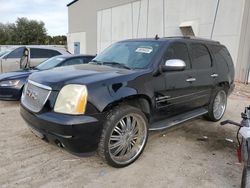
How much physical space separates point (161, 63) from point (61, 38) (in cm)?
5886

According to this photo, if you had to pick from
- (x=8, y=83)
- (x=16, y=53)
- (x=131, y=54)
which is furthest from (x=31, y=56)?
(x=131, y=54)

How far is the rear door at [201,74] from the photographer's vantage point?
4711 millimetres

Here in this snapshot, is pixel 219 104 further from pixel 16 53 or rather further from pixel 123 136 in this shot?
pixel 16 53

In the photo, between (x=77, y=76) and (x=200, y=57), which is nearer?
(x=77, y=76)

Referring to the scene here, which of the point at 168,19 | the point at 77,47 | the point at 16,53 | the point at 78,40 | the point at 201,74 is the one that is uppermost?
the point at 168,19

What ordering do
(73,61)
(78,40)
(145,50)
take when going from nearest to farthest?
(145,50) < (73,61) < (78,40)

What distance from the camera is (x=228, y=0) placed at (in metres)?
11.8

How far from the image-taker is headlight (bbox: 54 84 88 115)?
2.99m

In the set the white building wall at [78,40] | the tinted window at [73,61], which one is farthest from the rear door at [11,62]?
the white building wall at [78,40]

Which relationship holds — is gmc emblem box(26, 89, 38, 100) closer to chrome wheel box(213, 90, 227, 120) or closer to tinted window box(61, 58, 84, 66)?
tinted window box(61, 58, 84, 66)

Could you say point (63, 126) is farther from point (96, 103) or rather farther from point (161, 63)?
point (161, 63)

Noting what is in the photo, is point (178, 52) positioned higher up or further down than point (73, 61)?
higher up

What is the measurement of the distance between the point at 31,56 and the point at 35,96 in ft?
23.4

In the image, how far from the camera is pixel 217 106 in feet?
19.0
